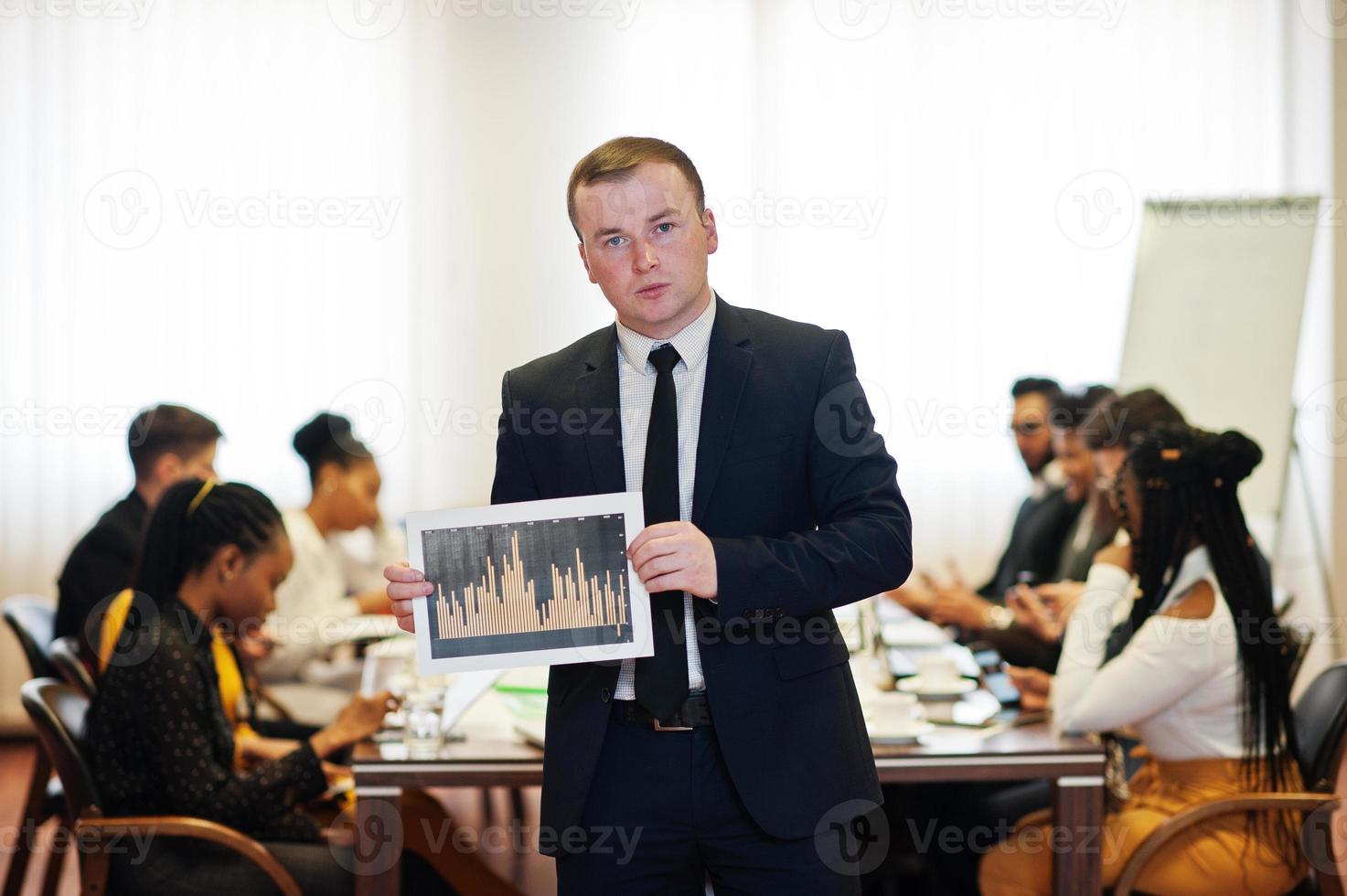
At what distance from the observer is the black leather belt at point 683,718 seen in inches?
65.8

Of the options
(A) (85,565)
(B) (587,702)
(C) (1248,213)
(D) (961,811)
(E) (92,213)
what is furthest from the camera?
(E) (92,213)

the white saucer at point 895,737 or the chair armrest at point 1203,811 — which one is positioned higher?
the white saucer at point 895,737

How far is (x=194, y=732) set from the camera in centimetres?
250

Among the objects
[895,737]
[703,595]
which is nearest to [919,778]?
[895,737]

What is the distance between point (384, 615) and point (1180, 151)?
14.2 ft

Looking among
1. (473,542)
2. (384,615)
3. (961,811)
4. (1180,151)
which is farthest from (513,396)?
(1180,151)

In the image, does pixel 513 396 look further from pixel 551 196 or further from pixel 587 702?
pixel 551 196

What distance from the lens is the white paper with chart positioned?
1.67 metres

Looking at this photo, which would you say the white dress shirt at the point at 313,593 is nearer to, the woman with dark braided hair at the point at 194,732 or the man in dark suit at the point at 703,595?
the woman with dark braided hair at the point at 194,732

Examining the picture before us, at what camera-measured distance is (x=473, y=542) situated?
1.74m

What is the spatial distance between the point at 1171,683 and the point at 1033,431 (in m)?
2.78

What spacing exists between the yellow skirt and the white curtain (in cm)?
356

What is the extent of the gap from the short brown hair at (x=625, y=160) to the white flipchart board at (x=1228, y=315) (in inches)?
155

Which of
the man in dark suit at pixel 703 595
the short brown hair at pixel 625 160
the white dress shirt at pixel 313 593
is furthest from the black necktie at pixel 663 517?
the white dress shirt at pixel 313 593
